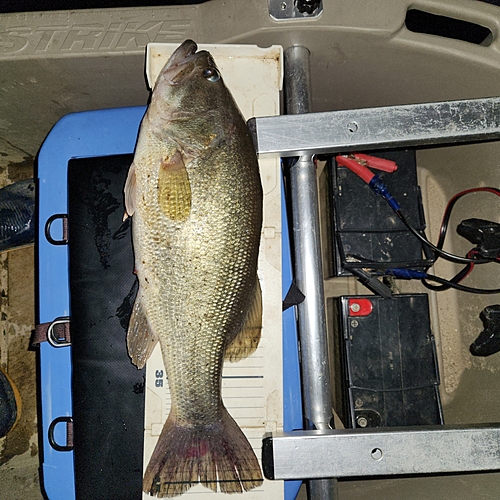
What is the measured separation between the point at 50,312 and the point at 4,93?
747mm

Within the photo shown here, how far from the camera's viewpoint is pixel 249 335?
3.99ft

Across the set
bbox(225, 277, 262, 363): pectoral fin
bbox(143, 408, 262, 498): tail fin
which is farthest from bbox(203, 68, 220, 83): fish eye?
bbox(143, 408, 262, 498): tail fin

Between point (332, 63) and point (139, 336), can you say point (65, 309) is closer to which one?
point (139, 336)

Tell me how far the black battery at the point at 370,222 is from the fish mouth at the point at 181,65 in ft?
2.12

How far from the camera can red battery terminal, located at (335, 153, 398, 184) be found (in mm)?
1588

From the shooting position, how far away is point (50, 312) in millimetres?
1355

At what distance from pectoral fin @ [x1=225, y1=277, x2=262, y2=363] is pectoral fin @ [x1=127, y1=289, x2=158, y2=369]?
207 mm

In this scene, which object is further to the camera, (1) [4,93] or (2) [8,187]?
(2) [8,187]

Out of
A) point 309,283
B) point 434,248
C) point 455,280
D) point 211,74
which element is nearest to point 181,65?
point 211,74

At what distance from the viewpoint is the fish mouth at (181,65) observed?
119 cm

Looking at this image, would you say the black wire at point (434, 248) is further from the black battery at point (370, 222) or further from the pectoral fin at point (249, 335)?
the pectoral fin at point (249, 335)

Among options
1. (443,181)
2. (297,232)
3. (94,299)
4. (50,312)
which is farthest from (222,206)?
(443,181)

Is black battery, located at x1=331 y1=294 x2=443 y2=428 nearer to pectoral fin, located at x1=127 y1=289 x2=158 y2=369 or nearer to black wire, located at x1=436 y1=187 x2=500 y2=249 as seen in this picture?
black wire, located at x1=436 y1=187 x2=500 y2=249

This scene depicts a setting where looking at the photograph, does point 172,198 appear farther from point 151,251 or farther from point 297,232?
point 297,232
